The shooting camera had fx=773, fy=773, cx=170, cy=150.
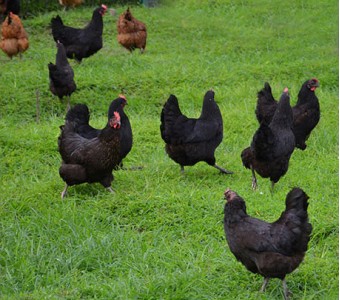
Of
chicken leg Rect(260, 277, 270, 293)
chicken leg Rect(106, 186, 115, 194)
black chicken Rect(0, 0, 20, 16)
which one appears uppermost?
black chicken Rect(0, 0, 20, 16)

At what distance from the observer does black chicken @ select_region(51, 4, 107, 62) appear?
13.1m

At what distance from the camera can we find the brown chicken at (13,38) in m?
13.3

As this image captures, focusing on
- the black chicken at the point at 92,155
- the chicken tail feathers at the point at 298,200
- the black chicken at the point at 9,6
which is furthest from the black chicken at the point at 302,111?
the black chicken at the point at 9,6

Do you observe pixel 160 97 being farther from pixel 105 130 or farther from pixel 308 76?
pixel 105 130

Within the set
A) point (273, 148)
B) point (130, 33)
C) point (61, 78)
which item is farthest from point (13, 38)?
point (273, 148)

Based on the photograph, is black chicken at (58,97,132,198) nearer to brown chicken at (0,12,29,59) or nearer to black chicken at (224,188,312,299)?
black chicken at (224,188,312,299)

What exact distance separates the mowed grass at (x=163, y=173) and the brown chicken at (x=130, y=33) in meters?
0.25

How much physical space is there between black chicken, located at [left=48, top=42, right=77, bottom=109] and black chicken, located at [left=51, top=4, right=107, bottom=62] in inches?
71.0

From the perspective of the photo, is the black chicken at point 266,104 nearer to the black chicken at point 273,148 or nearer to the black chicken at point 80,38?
the black chicken at point 273,148

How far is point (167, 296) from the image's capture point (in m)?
5.65

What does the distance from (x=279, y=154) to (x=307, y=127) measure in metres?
1.88

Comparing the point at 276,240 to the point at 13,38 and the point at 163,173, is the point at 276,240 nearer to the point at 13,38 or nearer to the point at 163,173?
the point at 163,173

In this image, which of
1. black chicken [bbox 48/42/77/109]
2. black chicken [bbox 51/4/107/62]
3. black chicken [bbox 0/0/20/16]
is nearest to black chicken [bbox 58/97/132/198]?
black chicken [bbox 48/42/77/109]

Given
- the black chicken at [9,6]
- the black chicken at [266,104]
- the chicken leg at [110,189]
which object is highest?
the black chicken at [9,6]
